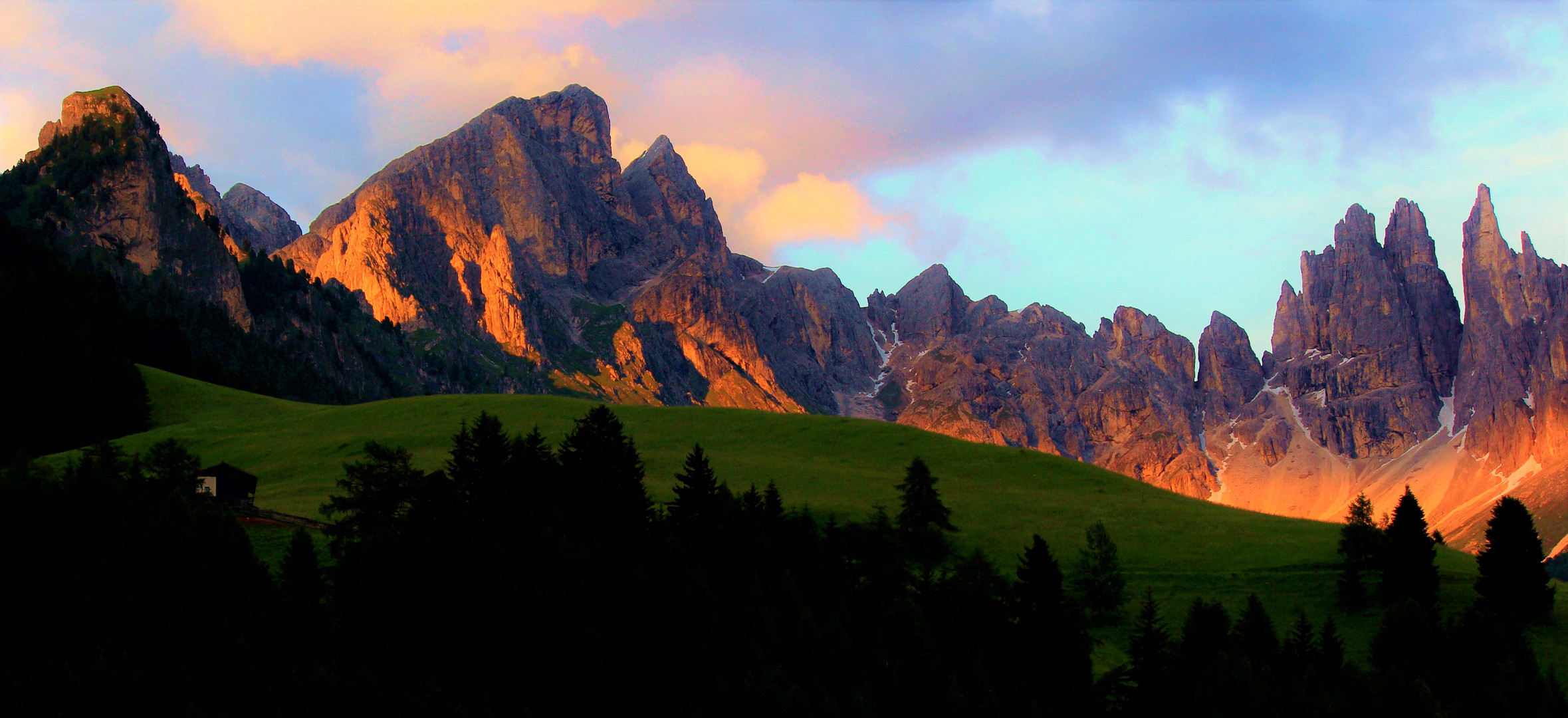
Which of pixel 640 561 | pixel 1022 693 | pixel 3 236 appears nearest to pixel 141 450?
pixel 640 561

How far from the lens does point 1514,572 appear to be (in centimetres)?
5284

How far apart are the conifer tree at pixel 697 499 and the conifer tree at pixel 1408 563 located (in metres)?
32.2

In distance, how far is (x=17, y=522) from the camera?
135ft

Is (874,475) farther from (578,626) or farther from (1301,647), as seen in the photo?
(578,626)

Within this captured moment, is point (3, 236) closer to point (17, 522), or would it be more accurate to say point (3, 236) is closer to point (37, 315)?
point (37, 315)

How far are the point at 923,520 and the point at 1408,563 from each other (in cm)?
2433

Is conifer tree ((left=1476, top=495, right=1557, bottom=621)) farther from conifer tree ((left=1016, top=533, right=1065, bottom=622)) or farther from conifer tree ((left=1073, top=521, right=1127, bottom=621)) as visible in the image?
conifer tree ((left=1016, top=533, right=1065, bottom=622))

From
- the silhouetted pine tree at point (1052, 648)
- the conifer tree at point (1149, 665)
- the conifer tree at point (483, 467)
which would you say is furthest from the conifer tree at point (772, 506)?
the conifer tree at point (1149, 665)

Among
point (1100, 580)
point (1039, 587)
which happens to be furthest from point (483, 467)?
point (1100, 580)

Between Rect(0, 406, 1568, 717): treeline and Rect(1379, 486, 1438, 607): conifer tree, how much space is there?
0.77 meters

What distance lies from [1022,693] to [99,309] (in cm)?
12449

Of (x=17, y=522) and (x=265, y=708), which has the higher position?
(x=17, y=522)

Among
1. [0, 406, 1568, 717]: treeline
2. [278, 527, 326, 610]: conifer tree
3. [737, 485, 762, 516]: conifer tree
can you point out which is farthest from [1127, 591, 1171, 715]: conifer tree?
[278, 527, 326, 610]: conifer tree

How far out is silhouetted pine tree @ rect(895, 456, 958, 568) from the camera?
205 ft
